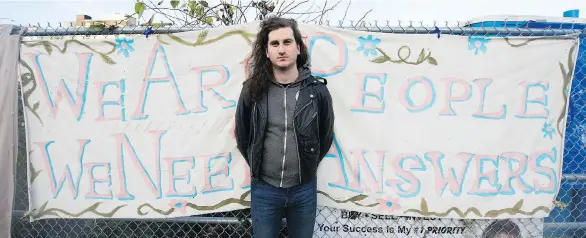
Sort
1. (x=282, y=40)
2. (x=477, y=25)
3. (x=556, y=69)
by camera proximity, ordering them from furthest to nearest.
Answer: (x=477, y=25) → (x=556, y=69) → (x=282, y=40)

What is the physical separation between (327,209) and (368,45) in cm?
125

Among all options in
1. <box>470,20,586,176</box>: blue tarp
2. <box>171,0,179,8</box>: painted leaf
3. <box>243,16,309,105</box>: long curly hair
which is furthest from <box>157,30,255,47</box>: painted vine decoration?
<box>470,20,586,176</box>: blue tarp

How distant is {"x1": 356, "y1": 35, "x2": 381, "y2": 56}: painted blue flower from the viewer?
2.67 m

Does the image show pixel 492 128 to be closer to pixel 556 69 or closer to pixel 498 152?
pixel 498 152

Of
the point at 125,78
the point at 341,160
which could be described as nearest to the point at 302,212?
the point at 341,160

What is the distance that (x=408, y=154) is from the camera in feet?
8.88

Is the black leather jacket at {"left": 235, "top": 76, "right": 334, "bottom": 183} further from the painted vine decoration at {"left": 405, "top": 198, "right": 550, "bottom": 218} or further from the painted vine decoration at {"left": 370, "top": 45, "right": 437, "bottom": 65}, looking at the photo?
the painted vine decoration at {"left": 405, "top": 198, "right": 550, "bottom": 218}

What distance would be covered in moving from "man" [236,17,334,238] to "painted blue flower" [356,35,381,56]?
57cm

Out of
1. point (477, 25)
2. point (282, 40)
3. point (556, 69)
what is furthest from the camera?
point (477, 25)

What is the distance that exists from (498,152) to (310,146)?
4.85ft

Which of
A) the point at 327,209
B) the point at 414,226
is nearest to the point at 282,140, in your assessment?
the point at 327,209

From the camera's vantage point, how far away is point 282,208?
7.41 feet

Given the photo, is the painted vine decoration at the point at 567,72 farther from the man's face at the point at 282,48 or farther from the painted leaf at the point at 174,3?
the painted leaf at the point at 174,3

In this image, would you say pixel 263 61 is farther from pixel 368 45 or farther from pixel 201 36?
pixel 368 45
